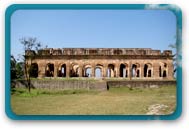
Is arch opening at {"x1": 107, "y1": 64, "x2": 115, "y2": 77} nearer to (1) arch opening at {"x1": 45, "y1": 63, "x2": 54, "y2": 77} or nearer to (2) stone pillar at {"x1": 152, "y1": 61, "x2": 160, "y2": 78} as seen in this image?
(2) stone pillar at {"x1": 152, "y1": 61, "x2": 160, "y2": 78}

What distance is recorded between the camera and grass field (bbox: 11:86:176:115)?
503cm

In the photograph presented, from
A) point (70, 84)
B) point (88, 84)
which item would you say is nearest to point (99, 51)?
point (88, 84)

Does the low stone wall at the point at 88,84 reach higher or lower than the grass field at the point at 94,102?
higher

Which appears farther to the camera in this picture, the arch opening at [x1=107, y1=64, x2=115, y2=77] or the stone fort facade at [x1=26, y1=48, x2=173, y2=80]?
the arch opening at [x1=107, y1=64, x2=115, y2=77]

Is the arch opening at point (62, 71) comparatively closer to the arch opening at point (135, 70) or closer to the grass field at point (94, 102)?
the grass field at point (94, 102)

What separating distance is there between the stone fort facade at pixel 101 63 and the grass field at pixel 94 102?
25 centimetres

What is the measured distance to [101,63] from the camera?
5801 mm

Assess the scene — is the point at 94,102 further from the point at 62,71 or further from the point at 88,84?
the point at 62,71

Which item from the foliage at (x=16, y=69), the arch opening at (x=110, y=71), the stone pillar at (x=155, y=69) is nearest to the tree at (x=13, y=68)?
the foliage at (x=16, y=69)

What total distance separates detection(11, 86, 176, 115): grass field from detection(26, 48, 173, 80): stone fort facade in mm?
247

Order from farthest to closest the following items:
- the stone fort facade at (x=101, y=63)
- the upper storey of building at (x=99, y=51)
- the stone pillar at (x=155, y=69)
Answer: the stone pillar at (x=155, y=69), the stone fort facade at (x=101, y=63), the upper storey of building at (x=99, y=51)

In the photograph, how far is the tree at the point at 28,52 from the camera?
5102mm

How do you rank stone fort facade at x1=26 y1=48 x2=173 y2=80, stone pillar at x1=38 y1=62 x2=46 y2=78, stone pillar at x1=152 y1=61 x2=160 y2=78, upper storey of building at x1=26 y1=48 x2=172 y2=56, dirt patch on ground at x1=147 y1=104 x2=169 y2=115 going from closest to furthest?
dirt patch on ground at x1=147 y1=104 x2=169 y2=115 < upper storey of building at x1=26 y1=48 x2=172 y2=56 < stone fort facade at x1=26 y1=48 x2=173 y2=80 < stone pillar at x1=38 y1=62 x2=46 y2=78 < stone pillar at x1=152 y1=61 x2=160 y2=78

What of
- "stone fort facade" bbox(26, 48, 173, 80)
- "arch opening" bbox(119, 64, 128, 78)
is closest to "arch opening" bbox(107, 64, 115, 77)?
"stone fort facade" bbox(26, 48, 173, 80)
